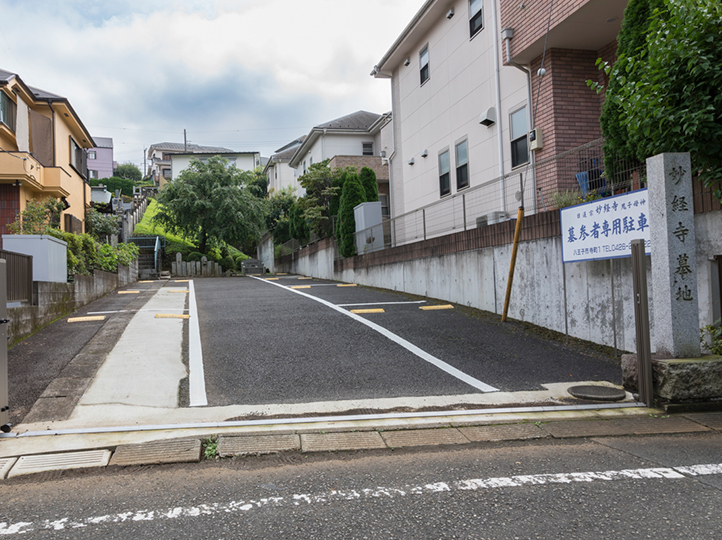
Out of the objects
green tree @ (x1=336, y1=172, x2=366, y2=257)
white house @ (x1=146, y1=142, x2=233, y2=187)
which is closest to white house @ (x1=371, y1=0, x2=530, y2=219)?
green tree @ (x1=336, y1=172, x2=366, y2=257)

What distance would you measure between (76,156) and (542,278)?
20.6m

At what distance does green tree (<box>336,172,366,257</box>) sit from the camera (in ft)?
65.7

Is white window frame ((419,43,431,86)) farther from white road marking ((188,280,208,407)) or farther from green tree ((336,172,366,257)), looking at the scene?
white road marking ((188,280,208,407))

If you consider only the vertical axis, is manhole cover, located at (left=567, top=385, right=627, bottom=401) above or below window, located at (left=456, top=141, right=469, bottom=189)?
below

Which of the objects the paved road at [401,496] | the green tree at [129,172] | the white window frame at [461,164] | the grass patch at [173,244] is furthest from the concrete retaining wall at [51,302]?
the green tree at [129,172]

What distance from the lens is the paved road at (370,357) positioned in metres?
6.02

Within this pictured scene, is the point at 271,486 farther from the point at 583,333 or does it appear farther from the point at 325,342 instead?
the point at 583,333

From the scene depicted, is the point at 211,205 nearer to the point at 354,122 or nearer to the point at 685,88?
the point at 354,122

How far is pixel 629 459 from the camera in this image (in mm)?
3898

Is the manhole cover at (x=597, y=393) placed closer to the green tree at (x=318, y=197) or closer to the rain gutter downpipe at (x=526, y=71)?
the rain gutter downpipe at (x=526, y=71)

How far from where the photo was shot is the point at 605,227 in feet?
23.4

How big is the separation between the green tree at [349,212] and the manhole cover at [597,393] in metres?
14.4

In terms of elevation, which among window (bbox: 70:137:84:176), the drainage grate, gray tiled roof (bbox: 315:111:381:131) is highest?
gray tiled roof (bbox: 315:111:381:131)

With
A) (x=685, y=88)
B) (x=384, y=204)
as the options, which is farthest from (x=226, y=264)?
(x=685, y=88)
